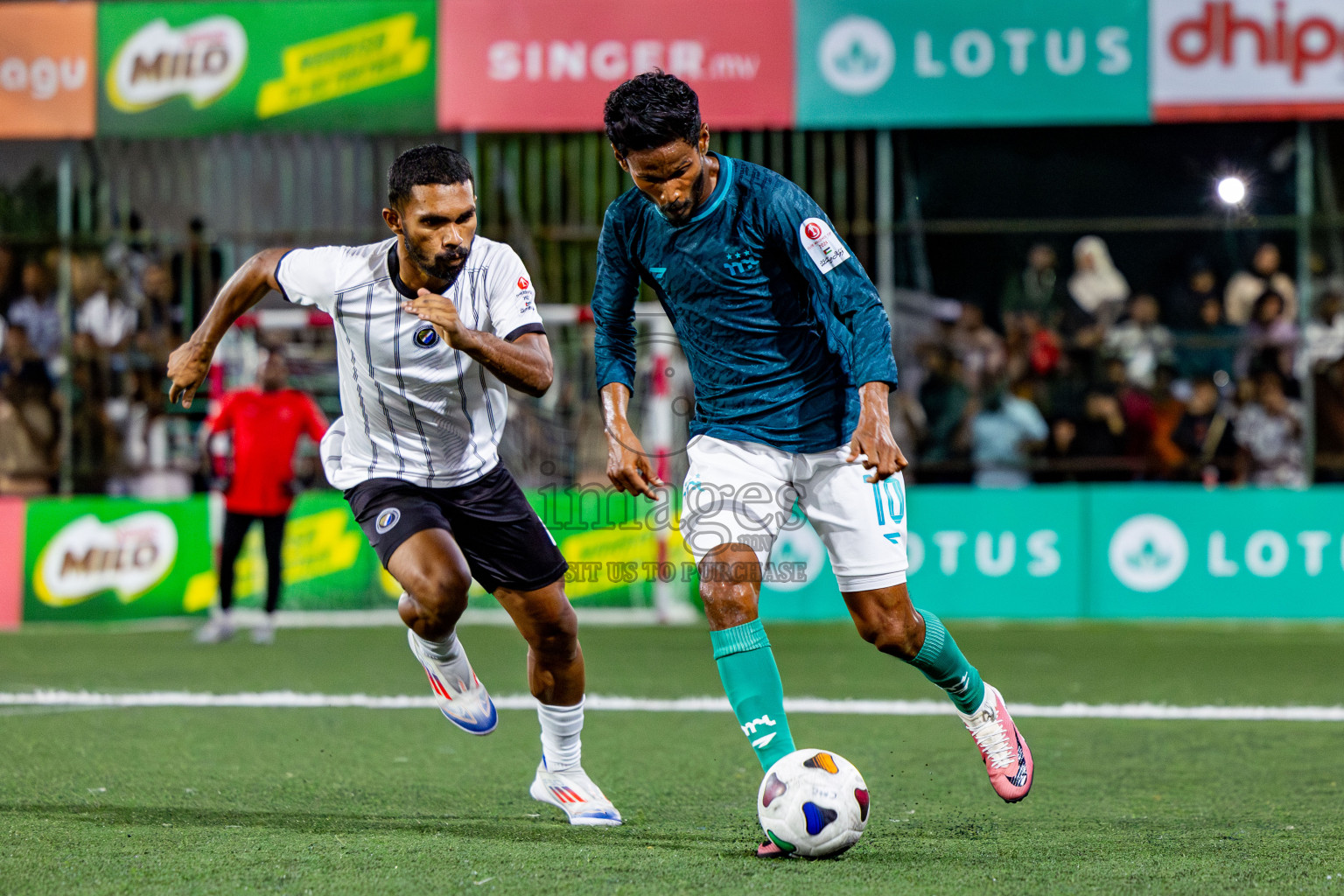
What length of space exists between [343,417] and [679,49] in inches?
334

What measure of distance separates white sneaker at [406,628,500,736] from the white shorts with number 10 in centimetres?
111

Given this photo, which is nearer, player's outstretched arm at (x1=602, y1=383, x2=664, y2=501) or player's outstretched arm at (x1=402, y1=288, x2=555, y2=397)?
player's outstretched arm at (x1=402, y1=288, x2=555, y2=397)

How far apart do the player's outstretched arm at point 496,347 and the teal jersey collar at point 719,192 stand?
1.93 feet

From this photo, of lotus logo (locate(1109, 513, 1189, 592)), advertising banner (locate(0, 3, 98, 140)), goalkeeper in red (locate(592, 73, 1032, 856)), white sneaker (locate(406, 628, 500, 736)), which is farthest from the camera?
advertising banner (locate(0, 3, 98, 140))

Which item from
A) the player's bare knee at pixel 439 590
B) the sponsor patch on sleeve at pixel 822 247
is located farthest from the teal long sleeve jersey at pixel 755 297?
the player's bare knee at pixel 439 590

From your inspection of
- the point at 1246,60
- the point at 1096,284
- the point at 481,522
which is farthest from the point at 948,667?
the point at 1246,60

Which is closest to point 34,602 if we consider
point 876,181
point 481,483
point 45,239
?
point 45,239

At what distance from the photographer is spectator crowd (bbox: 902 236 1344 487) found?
12648 mm

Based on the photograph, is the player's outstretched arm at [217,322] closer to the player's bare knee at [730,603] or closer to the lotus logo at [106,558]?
the player's bare knee at [730,603]

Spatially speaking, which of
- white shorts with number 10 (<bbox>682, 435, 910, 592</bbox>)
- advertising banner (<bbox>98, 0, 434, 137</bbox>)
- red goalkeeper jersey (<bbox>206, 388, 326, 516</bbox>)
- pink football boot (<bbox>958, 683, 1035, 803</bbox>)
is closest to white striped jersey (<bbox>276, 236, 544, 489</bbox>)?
white shorts with number 10 (<bbox>682, 435, 910, 592</bbox>)

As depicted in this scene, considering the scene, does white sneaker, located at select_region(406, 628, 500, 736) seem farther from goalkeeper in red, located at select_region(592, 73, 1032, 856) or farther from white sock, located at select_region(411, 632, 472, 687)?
goalkeeper in red, located at select_region(592, 73, 1032, 856)

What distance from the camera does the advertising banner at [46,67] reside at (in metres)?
13.2

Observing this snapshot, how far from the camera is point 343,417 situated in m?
5.20

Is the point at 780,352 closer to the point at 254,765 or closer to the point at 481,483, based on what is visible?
the point at 481,483
